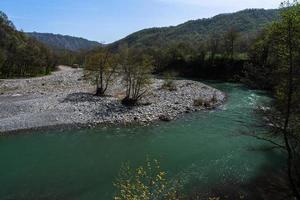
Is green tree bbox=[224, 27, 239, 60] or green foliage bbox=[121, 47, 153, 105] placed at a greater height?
green tree bbox=[224, 27, 239, 60]

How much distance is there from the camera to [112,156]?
27234mm

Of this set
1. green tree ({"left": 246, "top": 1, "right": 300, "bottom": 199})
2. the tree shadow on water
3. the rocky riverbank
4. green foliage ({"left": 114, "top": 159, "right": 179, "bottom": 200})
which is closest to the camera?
green foliage ({"left": 114, "top": 159, "right": 179, "bottom": 200})

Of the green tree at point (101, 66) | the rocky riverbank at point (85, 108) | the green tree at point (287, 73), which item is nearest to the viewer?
the green tree at point (287, 73)

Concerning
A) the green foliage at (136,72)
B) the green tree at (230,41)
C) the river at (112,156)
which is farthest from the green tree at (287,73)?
the green tree at (230,41)

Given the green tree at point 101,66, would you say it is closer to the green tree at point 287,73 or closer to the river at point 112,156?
the river at point 112,156

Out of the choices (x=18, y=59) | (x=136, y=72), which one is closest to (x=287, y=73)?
(x=136, y=72)

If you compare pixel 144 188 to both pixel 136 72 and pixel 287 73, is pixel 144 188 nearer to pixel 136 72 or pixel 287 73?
pixel 287 73

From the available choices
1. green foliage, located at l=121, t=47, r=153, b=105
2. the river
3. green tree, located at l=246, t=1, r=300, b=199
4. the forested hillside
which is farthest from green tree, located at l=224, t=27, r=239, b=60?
green tree, located at l=246, t=1, r=300, b=199

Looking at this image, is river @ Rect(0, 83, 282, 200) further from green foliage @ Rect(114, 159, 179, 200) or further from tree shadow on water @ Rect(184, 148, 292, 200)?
green foliage @ Rect(114, 159, 179, 200)

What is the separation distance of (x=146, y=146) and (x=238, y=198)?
1192cm

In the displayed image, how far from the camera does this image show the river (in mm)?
21312

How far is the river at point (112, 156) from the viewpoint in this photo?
2131 cm

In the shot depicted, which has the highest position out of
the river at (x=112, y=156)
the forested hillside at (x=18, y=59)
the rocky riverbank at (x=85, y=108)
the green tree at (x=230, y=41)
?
the green tree at (x=230, y=41)

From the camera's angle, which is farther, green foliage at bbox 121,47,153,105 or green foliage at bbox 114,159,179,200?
green foliage at bbox 121,47,153,105
